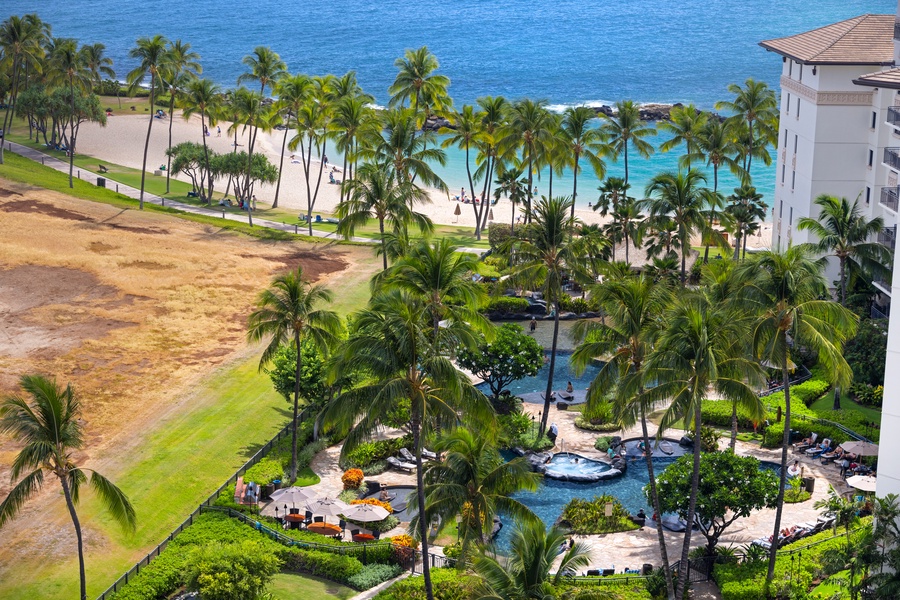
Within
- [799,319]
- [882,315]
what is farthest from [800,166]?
[799,319]

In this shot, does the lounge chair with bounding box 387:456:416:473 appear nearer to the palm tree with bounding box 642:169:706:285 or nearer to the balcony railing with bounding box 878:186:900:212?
the palm tree with bounding box 642:169:706:285

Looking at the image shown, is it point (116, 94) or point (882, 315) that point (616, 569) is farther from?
point (116, 94)

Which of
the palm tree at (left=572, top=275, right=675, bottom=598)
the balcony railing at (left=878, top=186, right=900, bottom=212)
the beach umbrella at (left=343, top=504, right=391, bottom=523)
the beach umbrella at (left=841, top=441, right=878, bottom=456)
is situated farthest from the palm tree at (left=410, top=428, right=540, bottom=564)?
the balcony railing at (left=878, top=186, right=900, bottom=212)

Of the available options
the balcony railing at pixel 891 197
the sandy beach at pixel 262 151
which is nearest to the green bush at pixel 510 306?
the balcony railing at pixel 891 197

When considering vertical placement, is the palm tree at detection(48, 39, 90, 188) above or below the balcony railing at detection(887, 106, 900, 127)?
above

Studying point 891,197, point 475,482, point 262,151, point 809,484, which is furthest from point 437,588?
point 262,151

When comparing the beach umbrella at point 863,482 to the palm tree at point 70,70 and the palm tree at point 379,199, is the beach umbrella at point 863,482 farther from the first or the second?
the palm tree at point 70,70

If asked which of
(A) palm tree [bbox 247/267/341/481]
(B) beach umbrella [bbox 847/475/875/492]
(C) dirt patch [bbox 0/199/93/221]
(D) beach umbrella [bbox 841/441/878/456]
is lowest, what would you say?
(B) beach umbrella [bbox 847/475/875/492]
